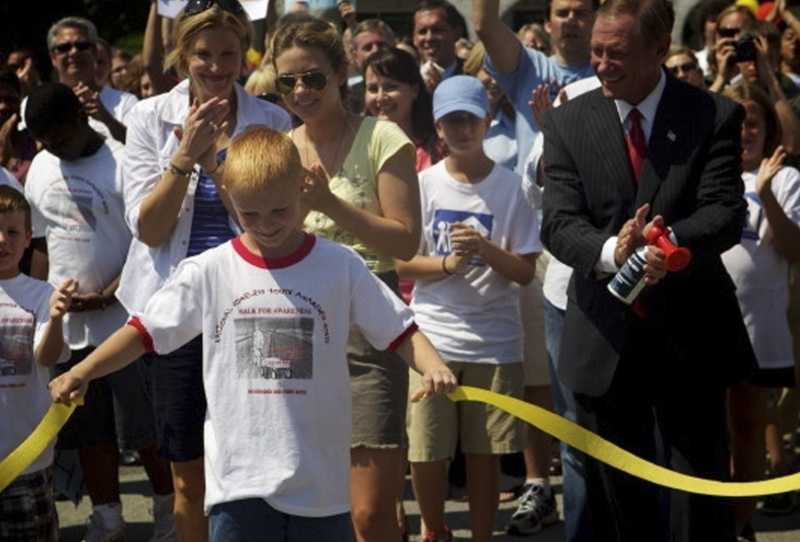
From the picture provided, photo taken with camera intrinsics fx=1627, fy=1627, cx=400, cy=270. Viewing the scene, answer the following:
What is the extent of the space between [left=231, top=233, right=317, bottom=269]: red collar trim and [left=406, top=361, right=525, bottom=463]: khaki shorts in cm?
210

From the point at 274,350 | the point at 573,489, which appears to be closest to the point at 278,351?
the point at 274,350

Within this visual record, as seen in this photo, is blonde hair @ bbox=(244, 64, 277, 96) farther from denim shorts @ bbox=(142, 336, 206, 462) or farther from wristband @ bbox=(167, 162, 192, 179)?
denim shorts @ bbox=(142, 336, 206, 462)

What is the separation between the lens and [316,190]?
18.0 ft

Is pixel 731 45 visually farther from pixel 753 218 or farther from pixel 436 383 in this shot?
pixel 436 383

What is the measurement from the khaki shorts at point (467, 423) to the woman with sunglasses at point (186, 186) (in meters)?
1.46

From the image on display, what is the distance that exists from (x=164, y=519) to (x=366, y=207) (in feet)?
6.89

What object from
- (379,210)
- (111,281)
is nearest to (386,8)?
(111,281)

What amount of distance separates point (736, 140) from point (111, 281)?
3203 millimetres

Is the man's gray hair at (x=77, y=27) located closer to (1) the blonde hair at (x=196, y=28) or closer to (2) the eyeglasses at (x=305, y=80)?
(1) the blonde hair at (x=196, y=28)

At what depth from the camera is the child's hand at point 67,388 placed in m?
4.88

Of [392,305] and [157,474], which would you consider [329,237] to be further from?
[157,474]

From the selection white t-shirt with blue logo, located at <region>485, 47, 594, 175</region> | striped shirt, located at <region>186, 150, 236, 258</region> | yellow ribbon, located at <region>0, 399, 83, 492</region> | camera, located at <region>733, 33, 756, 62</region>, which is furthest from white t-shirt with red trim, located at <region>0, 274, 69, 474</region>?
camera, located at <region>733, 33, 756, 62</region>

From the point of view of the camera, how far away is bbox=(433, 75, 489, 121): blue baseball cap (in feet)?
24.2

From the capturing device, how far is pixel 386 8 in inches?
809
